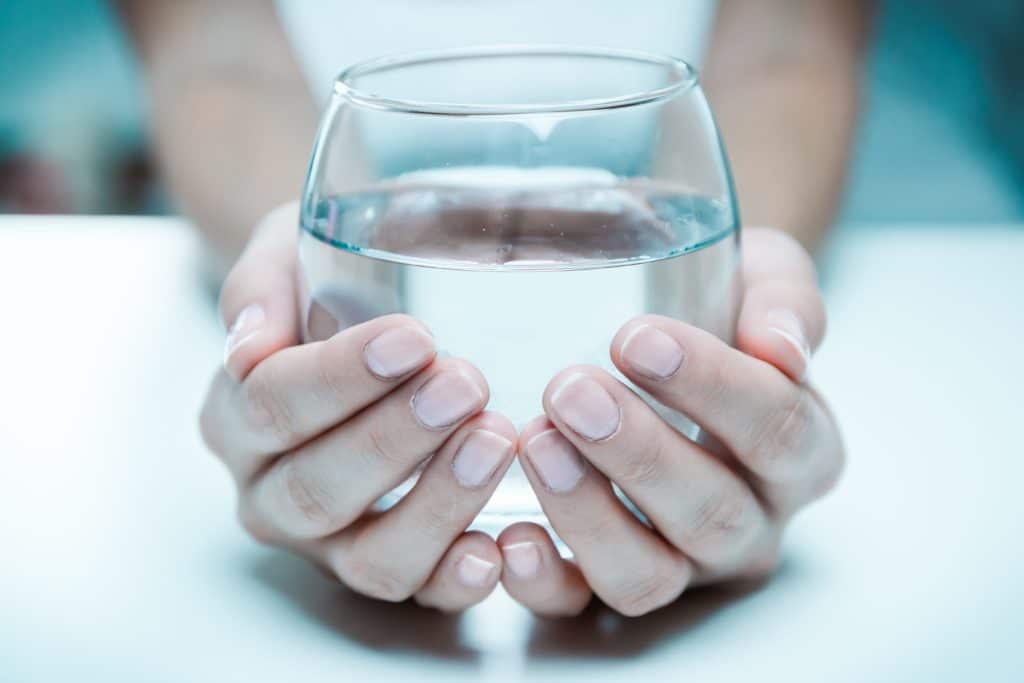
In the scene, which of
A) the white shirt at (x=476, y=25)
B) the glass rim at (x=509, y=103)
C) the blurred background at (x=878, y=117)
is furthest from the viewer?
the blurred background at (x=878, y=117)

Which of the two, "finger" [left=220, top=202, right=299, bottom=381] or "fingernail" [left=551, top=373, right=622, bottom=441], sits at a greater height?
"fingernail" [left=551, top=373, right=622, bottom=441]

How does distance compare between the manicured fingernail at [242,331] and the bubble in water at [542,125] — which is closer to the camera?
the bubble in water at [542,125]

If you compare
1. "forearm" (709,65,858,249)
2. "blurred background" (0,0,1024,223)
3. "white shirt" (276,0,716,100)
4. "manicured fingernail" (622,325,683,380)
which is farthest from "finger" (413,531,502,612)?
"blurred background" (0,0,1024,223)

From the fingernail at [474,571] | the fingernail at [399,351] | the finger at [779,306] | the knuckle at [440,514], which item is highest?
the fingernail at [399,351]

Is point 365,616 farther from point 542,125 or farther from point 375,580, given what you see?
point 542,125

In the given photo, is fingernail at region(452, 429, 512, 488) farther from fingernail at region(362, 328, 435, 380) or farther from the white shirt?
the white shirt

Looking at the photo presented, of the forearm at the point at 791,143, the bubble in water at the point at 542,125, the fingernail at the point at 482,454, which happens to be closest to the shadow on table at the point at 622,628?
the fingernail at the point at 482,454

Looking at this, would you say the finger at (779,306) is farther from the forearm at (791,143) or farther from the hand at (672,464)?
the forearm at (791,143)

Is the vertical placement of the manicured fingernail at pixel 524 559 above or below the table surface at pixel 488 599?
above
